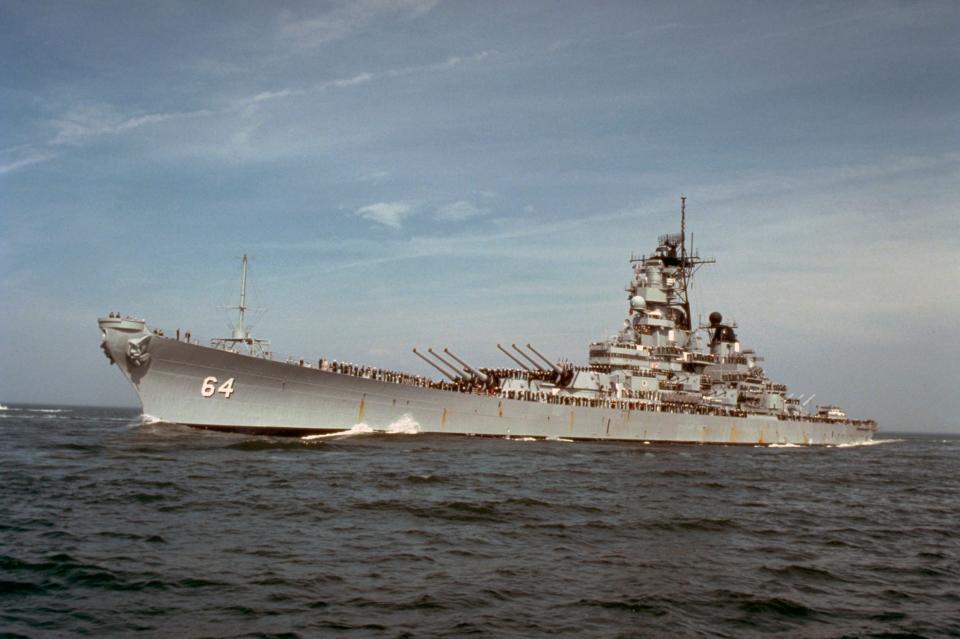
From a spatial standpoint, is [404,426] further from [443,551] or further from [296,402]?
[443,551]

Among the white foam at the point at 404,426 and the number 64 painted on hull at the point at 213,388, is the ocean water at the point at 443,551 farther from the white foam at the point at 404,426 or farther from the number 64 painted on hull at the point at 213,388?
the white foam at the point at 404,426

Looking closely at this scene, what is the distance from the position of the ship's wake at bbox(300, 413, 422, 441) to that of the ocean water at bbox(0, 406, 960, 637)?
801 cm

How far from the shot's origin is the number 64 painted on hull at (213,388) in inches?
1246

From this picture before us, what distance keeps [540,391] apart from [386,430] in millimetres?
11231

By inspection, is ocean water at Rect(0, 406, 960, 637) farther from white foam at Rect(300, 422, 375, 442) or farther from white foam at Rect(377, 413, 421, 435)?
white foam at Rect(377, 413, 421, 435)

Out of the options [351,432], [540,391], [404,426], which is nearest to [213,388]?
[351,432]

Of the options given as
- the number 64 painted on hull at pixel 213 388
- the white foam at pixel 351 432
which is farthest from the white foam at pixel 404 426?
the number 64 painted on hull at pixel 213 388

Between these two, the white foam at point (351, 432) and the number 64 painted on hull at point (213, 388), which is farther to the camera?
the white foam at point (351, 432)

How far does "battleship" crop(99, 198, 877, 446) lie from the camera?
1239 inches

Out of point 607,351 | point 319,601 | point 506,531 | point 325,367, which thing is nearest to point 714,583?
point 506,531

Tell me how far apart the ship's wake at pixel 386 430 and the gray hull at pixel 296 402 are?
102 millimetres

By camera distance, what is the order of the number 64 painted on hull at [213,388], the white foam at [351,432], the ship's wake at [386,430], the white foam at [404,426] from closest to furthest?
the number 64 painted on hull at [213,388] < the white foam at [351,432] < the ship's wake at [386,430] < the white foam at [404,426]

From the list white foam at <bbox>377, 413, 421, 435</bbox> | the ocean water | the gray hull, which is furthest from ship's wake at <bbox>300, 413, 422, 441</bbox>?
the ocean water

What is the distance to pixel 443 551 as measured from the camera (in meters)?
13.2
